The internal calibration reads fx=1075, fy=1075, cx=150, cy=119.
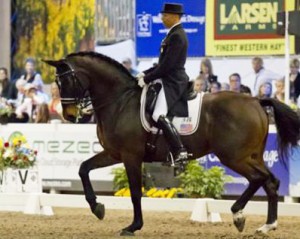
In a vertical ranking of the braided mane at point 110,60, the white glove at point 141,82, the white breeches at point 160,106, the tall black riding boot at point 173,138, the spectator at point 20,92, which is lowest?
the spectator at point 20,92

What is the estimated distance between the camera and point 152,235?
11523 millimetres

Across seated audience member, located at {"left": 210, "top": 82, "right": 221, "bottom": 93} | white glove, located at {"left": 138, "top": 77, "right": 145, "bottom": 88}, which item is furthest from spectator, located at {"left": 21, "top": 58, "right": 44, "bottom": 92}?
white glove, located at {"left": 138, "top": 77, "right": 145, "bottom": 88}

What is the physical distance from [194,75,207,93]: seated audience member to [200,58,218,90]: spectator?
212 millimetres

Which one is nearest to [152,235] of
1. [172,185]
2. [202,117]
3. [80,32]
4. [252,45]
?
[202,117]

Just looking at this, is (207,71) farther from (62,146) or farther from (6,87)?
(6,87)

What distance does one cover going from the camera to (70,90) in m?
11.6

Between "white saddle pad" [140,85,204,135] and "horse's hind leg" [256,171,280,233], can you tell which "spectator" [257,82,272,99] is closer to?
"horse's hind leg" [256,171,280,233]

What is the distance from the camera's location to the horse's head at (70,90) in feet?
38.2

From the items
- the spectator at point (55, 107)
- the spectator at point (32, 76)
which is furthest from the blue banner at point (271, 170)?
the spectator at point (32, 76)

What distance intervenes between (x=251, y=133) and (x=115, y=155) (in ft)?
4.88

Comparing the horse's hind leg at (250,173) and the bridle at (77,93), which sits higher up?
the bridle at (77,93)

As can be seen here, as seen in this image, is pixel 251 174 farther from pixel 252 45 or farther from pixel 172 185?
pixel 252 45

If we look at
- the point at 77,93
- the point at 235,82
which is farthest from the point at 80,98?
the point at 235,82

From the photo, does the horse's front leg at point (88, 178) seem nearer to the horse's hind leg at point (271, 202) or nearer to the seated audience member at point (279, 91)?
the horse's hind leg at point (271, 202)
